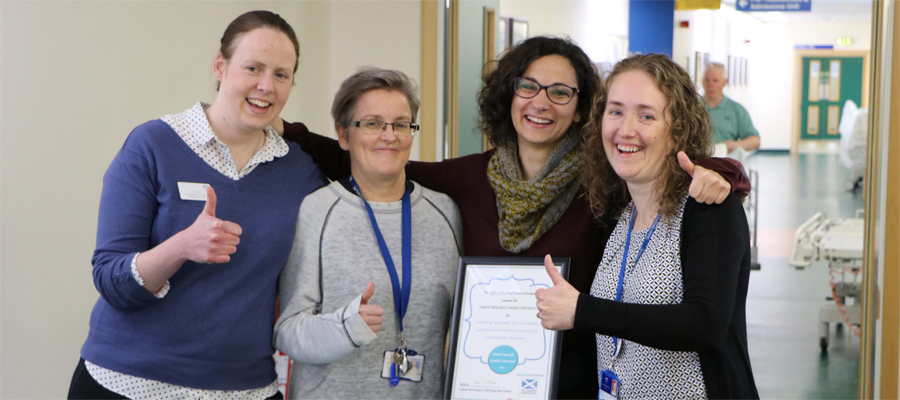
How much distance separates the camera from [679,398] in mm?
1824

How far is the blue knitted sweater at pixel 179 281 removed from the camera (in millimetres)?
1905

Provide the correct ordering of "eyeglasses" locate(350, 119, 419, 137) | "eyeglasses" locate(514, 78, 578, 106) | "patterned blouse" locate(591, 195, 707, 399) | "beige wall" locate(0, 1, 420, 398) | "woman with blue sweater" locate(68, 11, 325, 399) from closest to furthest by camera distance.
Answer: "patterned blouse" locate(591, 195, 707, 399) < "woman with blue sweater" locate(68, 11, 325, 399) < "eyeglasses" locate(350, 119, 419, 137) < "eyeglasses" locate(514, 78, 578, 106) < "beige wall" locate(0, 1, 420, 398)

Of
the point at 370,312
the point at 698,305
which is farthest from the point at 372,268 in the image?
the point at 698,305

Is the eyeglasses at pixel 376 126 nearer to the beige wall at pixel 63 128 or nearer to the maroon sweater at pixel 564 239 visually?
the maroon sweater at pixel 564 239

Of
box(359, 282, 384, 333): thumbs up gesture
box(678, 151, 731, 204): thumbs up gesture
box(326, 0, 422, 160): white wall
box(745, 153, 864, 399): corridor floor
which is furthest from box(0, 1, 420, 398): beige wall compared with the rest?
box(745, 153, 864, 399): corridor floor

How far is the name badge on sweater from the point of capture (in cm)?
196

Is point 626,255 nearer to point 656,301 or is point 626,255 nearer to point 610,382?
point 656,301

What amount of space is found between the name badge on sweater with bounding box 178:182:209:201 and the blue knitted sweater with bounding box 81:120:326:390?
0.01 m

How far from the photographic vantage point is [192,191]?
6.47ft

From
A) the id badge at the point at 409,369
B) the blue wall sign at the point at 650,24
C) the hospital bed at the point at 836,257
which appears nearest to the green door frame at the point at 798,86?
the hospital bed at the point at 836,257

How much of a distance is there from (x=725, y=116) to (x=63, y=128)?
3772 millimetres

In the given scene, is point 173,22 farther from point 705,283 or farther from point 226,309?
point 705,283

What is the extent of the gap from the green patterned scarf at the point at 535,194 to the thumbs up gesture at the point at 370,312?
0.50 meters

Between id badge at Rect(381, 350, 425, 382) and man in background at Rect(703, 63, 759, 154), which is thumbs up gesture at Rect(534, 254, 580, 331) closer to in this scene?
id badge at Rect(381, 350, 425, 382)
